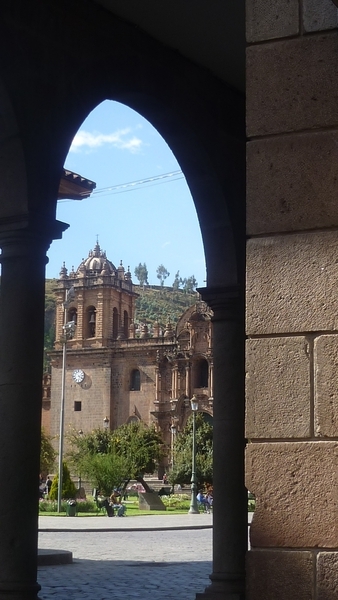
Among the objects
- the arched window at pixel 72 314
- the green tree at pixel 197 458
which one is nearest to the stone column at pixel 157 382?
the arched window at pixel 72 314

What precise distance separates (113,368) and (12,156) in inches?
2674

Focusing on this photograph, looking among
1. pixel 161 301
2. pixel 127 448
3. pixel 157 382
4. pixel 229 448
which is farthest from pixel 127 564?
pixel 161 301

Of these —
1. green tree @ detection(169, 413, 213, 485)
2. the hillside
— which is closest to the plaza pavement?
green tree @ detection(169, 413, 213, 485)

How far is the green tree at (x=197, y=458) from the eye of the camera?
4831 cm

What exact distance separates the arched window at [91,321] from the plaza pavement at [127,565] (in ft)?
176

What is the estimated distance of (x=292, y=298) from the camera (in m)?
3.86

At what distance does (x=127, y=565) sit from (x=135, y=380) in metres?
61.6

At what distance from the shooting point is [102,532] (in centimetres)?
2217

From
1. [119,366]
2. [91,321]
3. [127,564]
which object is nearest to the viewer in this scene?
[127,564]

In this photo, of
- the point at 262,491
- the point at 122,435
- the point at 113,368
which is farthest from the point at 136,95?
the point at 113,368

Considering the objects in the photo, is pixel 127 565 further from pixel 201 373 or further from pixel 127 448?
pixel 201 373

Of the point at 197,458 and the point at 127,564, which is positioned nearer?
the point at 127,564

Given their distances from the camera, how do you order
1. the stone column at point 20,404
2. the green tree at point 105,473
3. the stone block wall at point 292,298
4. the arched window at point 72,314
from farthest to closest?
the arched window at point 72,314 → the green tree at point 105,473 → the stone column at point 20,404 → the stone block wall at point 292,298

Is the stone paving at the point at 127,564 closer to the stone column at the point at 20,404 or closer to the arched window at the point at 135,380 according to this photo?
the stone column at the point at 20,404
